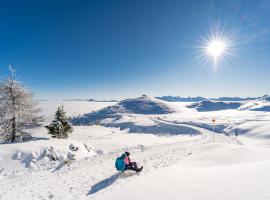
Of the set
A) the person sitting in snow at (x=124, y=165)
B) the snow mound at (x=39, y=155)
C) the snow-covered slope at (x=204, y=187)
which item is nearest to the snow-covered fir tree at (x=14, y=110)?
the snow mound at (x=39, y=155)

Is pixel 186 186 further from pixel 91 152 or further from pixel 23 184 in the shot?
pixel 91 152

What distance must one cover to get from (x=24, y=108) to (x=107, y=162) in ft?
52.0

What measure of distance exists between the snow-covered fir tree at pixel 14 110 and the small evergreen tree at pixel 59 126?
6.84 metres

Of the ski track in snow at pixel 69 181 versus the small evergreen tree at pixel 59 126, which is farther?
the small evergreen tree at pixel 59 126

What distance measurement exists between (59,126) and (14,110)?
31.9ft

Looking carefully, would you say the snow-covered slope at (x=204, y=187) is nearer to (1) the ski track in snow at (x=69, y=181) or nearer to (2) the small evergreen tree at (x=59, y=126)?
(1) the ski track in snow at (x=69, y=181)

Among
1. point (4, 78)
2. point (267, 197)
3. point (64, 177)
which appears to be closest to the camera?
point (267, 197)

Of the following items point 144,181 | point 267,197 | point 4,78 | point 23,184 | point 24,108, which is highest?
point 4,78

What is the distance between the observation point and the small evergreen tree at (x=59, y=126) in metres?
35.4

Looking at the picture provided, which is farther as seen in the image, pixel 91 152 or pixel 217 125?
pixel 217 125

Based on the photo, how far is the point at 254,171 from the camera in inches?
370

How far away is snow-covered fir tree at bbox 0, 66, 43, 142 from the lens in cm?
2683

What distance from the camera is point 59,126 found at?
1400 inches

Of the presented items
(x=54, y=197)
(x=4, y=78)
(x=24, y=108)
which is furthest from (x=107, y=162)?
(x=4, y=78)
